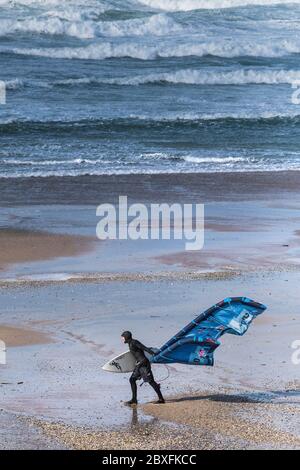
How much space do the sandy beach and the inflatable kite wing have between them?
39 cm

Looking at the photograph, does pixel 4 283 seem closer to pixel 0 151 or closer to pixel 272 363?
pixel 272 363

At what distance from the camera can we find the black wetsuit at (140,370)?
40.3ft

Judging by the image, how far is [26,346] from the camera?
46.3 ft

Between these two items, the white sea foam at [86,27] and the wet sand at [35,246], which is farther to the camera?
the white sea foam at [86,27]

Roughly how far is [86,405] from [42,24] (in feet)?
127

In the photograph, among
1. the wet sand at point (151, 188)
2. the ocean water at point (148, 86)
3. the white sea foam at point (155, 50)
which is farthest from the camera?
the white sea foam at point (155, 50)

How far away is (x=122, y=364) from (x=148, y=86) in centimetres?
2841

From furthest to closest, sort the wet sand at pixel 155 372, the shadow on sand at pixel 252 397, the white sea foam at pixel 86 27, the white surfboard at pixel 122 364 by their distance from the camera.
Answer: the white sea foam at pixel 86 27, the white surfboard at pixel 122 364, the shadow on sand at pixel 252 397, the wet sand at pixel 155 372

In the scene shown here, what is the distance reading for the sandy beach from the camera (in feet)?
38.1

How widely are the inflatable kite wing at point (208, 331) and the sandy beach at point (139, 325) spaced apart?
389 millimetres

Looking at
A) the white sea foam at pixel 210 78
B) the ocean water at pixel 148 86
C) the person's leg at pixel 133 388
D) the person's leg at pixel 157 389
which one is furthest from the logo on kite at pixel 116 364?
the white sea foam at pixel 210 78

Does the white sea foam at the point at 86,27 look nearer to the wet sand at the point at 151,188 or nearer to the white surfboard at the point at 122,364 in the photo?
the wet sand at the point at 151,188

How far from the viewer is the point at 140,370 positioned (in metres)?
12.4

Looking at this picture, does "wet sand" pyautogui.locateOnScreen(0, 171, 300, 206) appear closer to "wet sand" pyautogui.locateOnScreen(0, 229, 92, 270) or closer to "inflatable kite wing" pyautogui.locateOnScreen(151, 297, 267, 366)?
"wet sand" pyautogui.locateOnScreen(0, 229, 92, 270)
